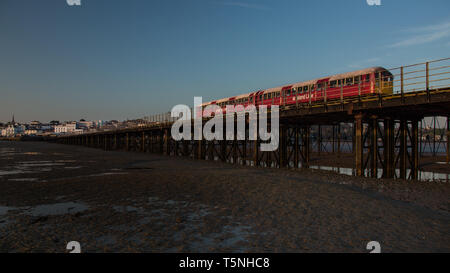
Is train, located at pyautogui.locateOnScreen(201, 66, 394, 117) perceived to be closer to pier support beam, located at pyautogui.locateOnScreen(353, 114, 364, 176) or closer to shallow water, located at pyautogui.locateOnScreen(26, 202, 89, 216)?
pier support beam, located at pyautogui.locateOnScreen(353, 114, 364, 176)

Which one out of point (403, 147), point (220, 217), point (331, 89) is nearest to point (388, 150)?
point (403, 147)

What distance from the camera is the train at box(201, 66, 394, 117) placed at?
771 inches

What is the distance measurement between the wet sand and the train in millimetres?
8988

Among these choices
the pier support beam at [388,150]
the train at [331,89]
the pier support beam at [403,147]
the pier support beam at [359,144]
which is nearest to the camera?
the pier support beam at [359,144]

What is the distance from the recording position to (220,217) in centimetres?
751

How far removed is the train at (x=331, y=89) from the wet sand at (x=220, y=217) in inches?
354

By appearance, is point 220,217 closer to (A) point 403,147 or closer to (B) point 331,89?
(A) point 403,147

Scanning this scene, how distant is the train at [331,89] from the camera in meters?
19.6

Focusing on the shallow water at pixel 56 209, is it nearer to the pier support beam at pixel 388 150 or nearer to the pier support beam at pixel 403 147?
the pier support beam at pixel 388 150

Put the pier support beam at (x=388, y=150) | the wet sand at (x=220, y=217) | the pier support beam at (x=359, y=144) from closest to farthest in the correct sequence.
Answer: the wet sand at (x=220, y=217)
the pier support beam at (x=359, y=144)
the pier support beam at (x=388, y=150)

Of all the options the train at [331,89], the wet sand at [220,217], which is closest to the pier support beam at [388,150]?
the train at [331,89]

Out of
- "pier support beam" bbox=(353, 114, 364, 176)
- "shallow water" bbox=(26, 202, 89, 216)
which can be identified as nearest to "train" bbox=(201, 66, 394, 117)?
"pier support beam" bbox=(353, 114, 364, 176)
